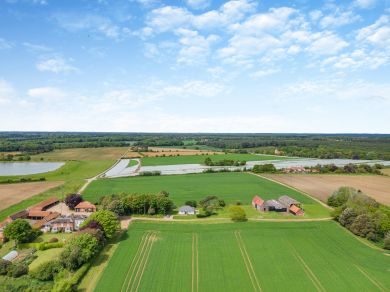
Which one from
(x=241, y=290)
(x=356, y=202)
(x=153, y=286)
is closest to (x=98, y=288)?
(x=153, y=286)

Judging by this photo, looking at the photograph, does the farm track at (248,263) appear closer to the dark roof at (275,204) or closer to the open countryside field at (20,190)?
the dark roof at (275,204)

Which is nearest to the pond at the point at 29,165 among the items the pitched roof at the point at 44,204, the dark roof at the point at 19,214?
the pitched roof at the point at 44,204

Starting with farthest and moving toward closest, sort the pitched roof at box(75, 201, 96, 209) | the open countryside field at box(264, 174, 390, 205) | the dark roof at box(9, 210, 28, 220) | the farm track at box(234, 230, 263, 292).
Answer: the open countryside field at box(264, 174, 390, 205), the pitched roof at box(75, 201, 96, 209), the dark roof at box(9, 210, 28, 220), the farm track at box(234, 230, 263, 292)

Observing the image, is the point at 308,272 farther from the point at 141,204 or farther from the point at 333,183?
the point at 333,183

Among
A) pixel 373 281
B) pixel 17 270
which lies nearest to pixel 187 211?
pixel 17 270

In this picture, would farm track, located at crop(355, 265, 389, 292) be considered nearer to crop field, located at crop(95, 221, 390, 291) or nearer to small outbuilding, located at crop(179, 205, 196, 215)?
crop field, located at crop(95, 221, 390, 291)

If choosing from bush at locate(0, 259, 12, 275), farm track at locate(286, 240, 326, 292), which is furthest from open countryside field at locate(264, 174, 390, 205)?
bush at locate(0, 259, 12, 275)

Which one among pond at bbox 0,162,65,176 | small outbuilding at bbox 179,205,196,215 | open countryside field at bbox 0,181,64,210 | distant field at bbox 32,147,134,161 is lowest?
small outbuilding at bbox 179,205,196,215
